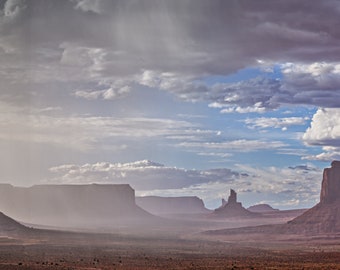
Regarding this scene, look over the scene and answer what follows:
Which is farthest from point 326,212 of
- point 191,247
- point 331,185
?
point 191,247

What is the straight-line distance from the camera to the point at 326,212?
188125mm

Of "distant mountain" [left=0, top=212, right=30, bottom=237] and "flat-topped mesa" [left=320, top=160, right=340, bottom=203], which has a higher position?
"flat-topped mesa" [left=320, top=160, right=340, bottom=203]

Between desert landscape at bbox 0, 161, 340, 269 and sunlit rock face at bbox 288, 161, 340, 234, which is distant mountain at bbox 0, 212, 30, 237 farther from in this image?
sunlit rock face at bbox 288, 161, 340, 234

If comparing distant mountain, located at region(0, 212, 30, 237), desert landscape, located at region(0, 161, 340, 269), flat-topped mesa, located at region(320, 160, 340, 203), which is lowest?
desert landscape, located at region(0, 161, 340, 269)

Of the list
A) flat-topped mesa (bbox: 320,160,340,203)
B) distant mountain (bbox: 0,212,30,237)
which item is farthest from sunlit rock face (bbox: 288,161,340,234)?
distant mountain (bbox: 0,212,30,237)

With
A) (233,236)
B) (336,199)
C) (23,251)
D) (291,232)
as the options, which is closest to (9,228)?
(23,251)

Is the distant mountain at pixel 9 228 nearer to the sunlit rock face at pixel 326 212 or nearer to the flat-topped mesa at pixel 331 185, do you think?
the sunlit rock face at pixel 326 212

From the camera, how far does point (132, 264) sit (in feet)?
276

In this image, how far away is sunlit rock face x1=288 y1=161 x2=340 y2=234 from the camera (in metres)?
183

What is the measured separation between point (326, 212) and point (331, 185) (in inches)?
411

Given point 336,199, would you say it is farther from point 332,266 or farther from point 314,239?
point 332,266

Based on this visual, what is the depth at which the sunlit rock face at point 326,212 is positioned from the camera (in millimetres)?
182950

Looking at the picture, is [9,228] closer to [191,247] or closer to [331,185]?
[191,247]

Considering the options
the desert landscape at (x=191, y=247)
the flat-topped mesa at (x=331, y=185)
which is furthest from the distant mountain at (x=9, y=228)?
the flat-topped mesa at (x=331, y=185)
